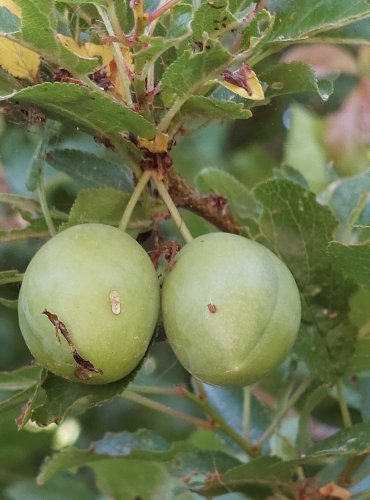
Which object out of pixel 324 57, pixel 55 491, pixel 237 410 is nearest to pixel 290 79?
pixel 237 410

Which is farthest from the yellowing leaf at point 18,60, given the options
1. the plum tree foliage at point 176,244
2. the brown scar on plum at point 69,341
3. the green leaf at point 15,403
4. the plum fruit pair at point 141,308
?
the green leaf at point 15,403

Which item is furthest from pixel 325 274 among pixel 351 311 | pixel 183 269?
pixel 183 269

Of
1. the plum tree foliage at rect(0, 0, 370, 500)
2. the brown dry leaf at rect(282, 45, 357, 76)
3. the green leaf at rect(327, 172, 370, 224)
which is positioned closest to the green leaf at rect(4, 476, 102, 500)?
the plum tree foliage at rect(0, 0, 370, 500)

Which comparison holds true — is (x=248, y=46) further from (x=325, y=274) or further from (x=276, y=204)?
(x=325, y=274)

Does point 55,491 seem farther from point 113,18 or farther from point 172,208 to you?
point 113,18

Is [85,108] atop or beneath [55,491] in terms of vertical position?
atop

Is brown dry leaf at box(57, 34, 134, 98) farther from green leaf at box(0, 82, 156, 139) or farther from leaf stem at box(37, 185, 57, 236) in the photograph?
leaf stem at box(37, 185, 57, 236)
